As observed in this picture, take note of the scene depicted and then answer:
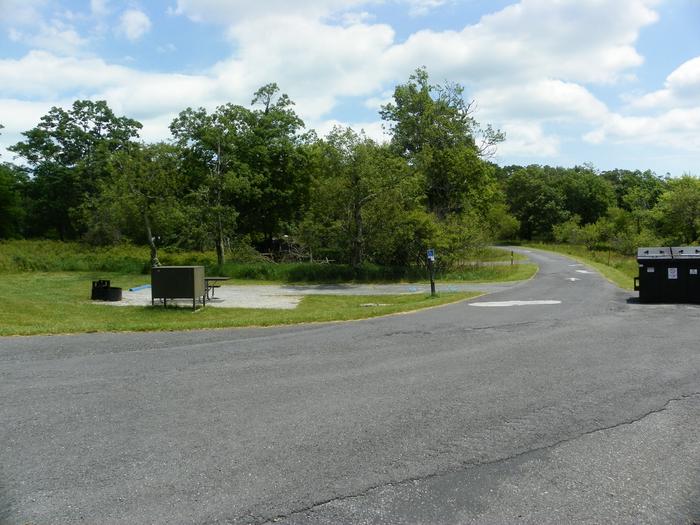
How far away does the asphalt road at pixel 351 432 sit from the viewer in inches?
144

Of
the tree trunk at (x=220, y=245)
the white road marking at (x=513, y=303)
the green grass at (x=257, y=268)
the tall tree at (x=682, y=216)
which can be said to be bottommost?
the white road marking at (x=513, y=303)

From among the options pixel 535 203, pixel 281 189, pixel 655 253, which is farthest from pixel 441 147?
pixel 535 203

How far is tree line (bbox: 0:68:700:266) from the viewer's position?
29.5m

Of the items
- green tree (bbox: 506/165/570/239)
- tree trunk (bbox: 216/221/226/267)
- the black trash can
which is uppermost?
green tree (bbox: 506/165/570/239)

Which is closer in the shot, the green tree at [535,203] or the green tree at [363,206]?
the green tree at [363,206]

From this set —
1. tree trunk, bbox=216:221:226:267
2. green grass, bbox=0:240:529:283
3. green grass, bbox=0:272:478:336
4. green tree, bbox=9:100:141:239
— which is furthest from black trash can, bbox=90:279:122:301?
green tree, bbox=9:100:141:239

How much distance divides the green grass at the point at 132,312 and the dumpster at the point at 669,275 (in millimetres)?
5014

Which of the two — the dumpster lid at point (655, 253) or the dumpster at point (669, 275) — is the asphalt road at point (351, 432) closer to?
the dumpster at point (669, 275)

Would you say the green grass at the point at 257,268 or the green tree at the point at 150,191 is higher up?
the green tree at the point at 150,191

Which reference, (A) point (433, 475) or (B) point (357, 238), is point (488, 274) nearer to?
(B) point (357, 238)

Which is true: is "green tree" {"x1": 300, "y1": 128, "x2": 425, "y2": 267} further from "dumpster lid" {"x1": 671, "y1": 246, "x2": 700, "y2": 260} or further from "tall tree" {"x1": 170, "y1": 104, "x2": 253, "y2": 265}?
"dumpster lid" {"x1": 671, "y1": 246, "x2": 700, "y2": 260}

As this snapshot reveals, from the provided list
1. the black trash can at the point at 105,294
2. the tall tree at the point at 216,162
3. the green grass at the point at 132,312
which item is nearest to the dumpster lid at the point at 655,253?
the green grass at the point at 132,312

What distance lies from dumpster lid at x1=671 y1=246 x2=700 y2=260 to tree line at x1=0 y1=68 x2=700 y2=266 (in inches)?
573

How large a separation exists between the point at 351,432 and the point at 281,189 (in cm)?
4024
